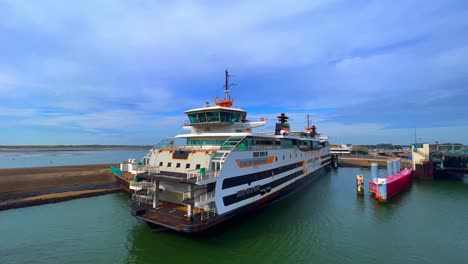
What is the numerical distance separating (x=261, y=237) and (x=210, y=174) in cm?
545

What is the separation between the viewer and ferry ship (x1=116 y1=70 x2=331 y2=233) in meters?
13.0

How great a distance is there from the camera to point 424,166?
3725cm

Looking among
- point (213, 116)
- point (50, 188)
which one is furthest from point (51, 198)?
point (213, 116)

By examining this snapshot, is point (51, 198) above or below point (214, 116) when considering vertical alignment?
below

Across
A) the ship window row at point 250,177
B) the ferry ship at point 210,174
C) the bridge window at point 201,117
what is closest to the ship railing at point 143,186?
the ferry ship at point 210,174

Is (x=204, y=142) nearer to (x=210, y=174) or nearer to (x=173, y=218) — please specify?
(x=210, y=174)

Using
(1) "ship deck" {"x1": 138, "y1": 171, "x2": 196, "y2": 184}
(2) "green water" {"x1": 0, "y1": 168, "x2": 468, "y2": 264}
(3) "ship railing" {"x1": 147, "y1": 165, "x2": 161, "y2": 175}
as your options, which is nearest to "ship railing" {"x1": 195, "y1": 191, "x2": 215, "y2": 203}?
(1) "ship deck" {"x1": 138, "y1": 171, "x2": 196, "y2": 184}

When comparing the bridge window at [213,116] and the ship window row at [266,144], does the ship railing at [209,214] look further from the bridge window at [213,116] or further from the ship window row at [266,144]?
the bridge window at [213,116]

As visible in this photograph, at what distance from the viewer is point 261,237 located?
14.2m

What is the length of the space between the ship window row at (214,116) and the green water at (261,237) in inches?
329

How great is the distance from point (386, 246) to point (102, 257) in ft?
53.4

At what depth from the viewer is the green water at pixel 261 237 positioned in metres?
12.0

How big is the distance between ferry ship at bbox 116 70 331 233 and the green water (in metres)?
1.48

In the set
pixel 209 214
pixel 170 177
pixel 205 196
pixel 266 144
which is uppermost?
pixel 266 144
